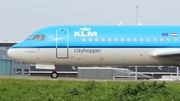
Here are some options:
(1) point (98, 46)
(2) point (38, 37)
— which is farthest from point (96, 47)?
(2) point (38, 37)

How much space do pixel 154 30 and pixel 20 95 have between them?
15.2 m

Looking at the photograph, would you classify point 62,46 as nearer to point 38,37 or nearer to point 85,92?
point 38,37

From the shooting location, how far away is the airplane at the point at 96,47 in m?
29.5

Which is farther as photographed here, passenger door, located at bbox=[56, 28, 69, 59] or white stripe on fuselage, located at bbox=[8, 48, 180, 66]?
passenger door, located at bbox=[56, 28, 69, 59]

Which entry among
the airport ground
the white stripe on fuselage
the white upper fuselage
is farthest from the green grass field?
the white upper fuselage

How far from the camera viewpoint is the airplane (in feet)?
96.9

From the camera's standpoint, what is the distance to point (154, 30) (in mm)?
31078

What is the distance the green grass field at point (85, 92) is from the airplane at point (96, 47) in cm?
944

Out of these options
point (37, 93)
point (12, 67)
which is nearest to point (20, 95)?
point (37, 93)

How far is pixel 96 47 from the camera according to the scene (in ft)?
97.8

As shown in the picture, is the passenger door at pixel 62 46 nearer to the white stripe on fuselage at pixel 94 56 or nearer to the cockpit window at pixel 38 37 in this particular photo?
the white stripe on fuselage at pixel 94 56

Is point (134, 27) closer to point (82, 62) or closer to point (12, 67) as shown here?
point (82, 62)

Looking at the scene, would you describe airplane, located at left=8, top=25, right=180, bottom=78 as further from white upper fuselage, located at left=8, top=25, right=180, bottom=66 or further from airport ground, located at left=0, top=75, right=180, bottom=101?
airport ground, located at left=0, top=75, right=180, bottom=101

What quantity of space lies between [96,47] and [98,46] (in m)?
0.16
